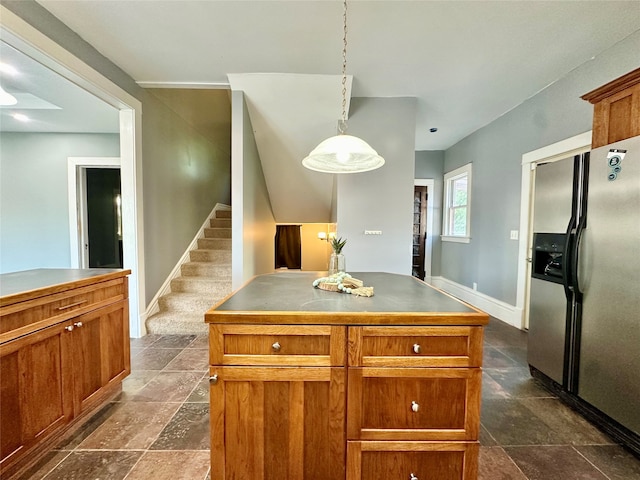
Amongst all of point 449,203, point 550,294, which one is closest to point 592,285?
point 550,294

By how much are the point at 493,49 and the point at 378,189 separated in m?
1.59

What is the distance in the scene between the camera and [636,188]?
1.55 metres

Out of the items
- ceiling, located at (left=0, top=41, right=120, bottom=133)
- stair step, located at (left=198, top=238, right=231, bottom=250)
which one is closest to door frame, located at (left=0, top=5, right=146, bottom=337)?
ceiling, located at (left=0, top=41, right=120, bottom=133)

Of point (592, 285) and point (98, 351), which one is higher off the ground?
point (592, 285)

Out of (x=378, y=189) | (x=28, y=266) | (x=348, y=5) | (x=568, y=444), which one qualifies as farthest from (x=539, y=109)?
(x=28, y=266)

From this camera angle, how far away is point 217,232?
183 inches

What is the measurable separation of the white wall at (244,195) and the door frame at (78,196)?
2.08m

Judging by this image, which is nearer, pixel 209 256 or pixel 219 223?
pixel 209 256

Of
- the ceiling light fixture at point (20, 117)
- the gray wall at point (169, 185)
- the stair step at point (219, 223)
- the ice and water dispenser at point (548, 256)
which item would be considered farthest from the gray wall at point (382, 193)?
the ceiling light fixture at point (20, 117)

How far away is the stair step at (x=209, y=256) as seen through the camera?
4.16 m

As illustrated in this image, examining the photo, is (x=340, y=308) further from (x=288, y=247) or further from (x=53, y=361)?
(x=288, y=247)

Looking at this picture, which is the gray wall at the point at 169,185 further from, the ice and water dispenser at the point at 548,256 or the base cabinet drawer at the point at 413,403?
the ice and water dispenser at the point at 548,256

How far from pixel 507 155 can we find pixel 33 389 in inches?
188

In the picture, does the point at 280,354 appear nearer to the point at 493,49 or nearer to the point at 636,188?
the point at 636,188
